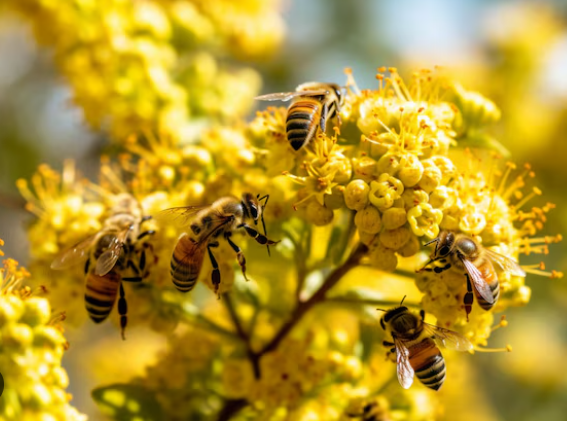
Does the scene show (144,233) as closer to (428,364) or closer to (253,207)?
(253,207)

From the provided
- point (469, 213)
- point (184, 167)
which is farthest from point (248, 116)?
point (469, 213)

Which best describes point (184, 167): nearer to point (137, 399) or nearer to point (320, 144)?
point (320, 144)

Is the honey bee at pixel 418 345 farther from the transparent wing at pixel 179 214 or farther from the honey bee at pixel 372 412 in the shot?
the transparent wing at pixel 179 214

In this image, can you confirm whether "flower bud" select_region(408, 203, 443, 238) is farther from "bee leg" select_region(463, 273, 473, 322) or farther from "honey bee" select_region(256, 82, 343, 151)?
"honey bee" select_region(256, 82, 343, 151)

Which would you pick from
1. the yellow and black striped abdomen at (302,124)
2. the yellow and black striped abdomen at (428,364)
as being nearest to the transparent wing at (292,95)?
the yellow and black striped abdomen at (302,124)

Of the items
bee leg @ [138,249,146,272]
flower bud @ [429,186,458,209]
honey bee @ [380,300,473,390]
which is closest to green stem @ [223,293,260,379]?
bee leg @ [138,249,146,272]

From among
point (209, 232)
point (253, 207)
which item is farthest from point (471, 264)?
point (209, 232)
